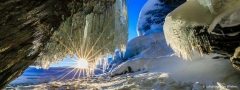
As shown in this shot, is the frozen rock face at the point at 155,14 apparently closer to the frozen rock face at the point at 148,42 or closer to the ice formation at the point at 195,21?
the frozen rock face at the point at 148,42

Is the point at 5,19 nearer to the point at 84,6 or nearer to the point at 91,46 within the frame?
the point at 84,6

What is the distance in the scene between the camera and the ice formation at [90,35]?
3.73m

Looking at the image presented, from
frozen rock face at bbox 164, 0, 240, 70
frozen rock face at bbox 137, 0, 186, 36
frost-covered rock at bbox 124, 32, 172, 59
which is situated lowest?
frozen rock face at bbox 164, 0, 240, 70

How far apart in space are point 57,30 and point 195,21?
3.13m

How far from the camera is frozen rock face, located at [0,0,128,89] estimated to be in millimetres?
2410

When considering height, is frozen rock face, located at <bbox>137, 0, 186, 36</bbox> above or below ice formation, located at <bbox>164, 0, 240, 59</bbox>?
above

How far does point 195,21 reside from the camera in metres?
3.98

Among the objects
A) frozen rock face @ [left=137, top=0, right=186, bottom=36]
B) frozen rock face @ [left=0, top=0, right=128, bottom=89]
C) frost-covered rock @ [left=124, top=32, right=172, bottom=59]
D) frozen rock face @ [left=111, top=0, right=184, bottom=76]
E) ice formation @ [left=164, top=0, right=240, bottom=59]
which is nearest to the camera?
frozen rock face @ [left=0, top=0, right=128, bottom=89]

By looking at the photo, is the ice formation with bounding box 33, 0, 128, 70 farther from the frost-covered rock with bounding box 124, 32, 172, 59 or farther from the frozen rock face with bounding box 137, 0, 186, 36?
the frozen rock face with bounding box 137, 0, 186, 36

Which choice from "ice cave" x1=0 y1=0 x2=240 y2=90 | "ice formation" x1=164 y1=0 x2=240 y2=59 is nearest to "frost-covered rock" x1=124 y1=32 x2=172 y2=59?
"ice cave" x1=0 y1=0 x2=240 y2=90

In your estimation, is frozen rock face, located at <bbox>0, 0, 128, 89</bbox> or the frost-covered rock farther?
the frost-covered rock

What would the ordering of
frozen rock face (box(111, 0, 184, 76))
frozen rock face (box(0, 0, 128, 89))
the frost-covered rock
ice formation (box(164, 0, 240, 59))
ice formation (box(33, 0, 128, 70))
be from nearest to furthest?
frozen rock face (box(0, 0, 128, 89))
ice formation (box(164, 0, 240, 59))
ice formation (box(33, 0, 128, 70))
frozen rock face (box(111, 0, 184, 76))
the frost-covered rock

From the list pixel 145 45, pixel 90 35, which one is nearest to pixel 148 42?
pixel 145 45

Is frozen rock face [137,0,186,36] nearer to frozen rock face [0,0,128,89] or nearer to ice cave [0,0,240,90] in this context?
ice cave [0,0,240,90]
